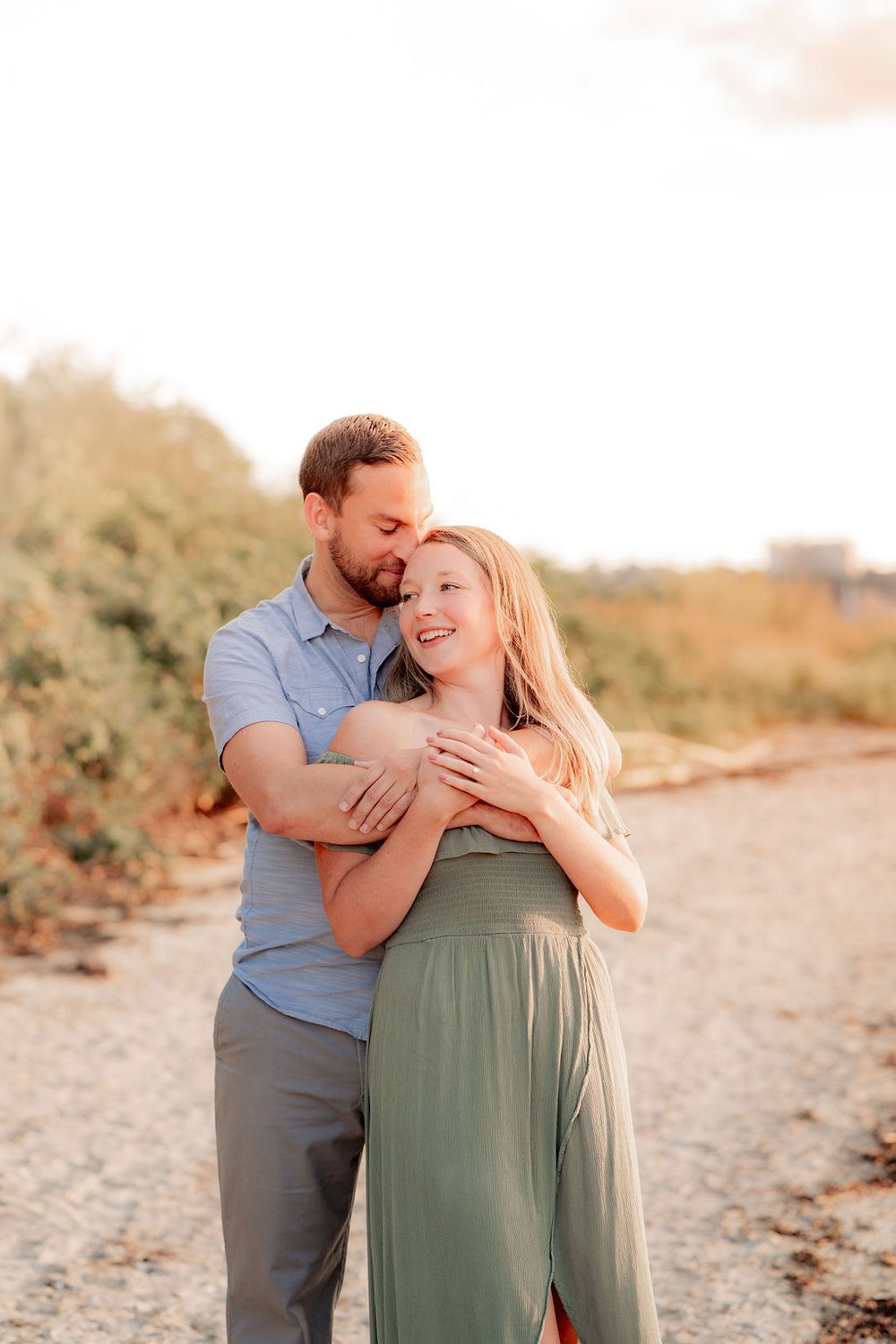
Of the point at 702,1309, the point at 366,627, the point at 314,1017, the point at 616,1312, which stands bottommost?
the point at 702,1309

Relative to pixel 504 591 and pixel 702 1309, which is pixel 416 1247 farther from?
pixel 702 1309

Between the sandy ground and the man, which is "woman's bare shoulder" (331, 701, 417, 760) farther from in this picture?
the sandy ground

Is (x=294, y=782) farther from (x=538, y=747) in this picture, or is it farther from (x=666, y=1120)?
(x=666, y=1120)

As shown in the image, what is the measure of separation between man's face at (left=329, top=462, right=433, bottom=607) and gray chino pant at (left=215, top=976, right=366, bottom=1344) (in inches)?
32.7

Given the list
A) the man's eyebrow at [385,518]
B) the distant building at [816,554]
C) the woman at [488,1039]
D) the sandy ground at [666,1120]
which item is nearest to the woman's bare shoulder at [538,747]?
the woman at [488,1039]

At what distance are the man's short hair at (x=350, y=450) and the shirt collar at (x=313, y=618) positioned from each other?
0.15m

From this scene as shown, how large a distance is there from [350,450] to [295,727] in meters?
0.54

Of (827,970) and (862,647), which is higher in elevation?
(862,647)

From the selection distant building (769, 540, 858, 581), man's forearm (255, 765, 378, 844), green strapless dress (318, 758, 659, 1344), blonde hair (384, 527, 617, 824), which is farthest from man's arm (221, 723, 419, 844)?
distant building (769, 540, 858, 581)

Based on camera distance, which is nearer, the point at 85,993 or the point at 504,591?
the point at 504,591

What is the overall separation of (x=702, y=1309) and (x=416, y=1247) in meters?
1.93

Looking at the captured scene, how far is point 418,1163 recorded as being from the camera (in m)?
2.12

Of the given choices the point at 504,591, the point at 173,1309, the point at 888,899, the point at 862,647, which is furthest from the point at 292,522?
the point at 862,647

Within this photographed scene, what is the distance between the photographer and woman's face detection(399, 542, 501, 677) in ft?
7.75
